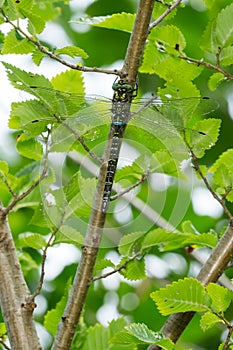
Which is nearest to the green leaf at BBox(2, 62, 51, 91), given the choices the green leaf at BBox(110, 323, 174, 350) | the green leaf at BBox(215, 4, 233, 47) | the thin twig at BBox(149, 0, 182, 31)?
the thin twig at BBox(149, 0, 182, 31)

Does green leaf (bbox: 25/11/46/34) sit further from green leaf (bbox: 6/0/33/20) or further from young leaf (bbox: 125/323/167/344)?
young leaf (bbox: 125/323/167/344)

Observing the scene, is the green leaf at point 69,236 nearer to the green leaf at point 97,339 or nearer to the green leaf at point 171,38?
the green leaf at point 97,339

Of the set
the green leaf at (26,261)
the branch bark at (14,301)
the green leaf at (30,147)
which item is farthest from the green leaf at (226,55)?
the green leaf at (26,261)

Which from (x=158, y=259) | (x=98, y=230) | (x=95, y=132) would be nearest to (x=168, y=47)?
(x=95, y=132)

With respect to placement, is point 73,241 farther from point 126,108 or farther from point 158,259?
point 158,259

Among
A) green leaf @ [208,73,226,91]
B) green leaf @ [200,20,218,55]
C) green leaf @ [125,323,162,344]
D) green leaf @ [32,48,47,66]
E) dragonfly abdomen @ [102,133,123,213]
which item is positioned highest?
green leaf @ [200,20,218,55]

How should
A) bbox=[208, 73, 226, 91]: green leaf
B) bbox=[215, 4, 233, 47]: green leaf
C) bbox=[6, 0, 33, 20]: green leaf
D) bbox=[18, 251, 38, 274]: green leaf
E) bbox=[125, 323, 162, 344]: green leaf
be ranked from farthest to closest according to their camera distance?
1. bbox=[18, 251, 38, 274]: green leaf
2. bbox=[208, 73, 226, 91]: green leaf
3. bbox=[215, 4, 233, 47]: green leaf
4. bbox=[6, 0, 33, 20]: green leaf
5. bbox=[125, 323, 162, 344]: green leaf
